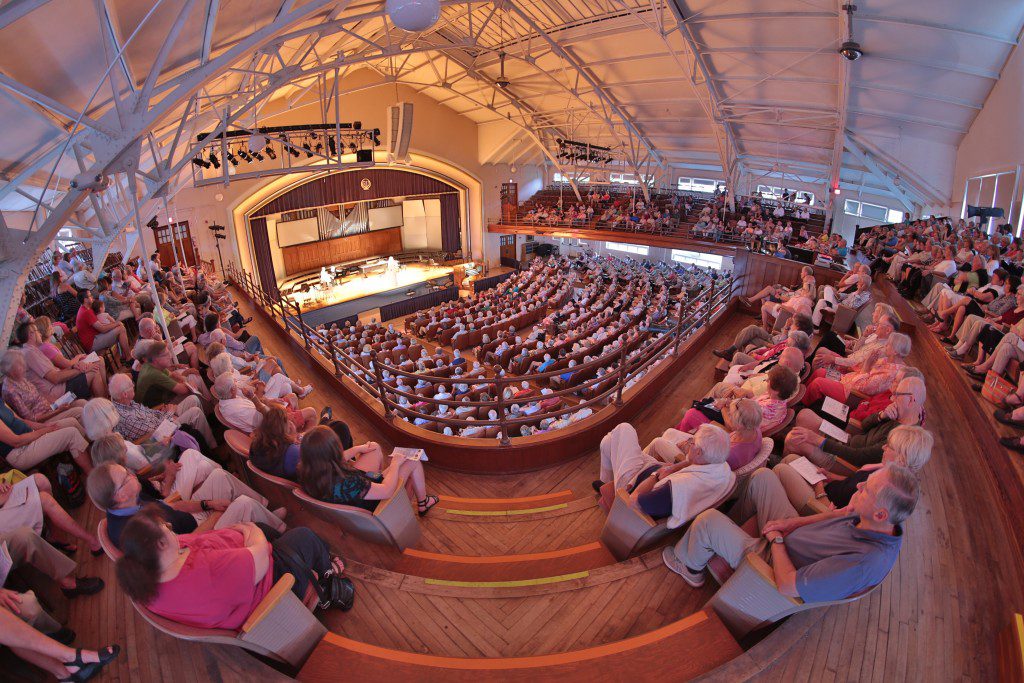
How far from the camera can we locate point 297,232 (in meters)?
21.2

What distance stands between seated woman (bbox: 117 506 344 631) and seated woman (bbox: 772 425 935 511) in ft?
8.76

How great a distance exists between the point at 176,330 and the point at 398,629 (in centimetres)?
542

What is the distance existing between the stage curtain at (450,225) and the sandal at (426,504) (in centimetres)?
2144

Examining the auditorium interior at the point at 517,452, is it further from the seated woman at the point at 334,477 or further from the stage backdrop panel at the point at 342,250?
the stage backdrop panel at the point at 342,250

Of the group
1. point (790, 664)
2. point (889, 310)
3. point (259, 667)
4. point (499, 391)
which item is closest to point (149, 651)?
point (259, 667)

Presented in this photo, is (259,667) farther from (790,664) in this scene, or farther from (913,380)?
(913,380)

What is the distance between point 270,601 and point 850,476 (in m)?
3.05

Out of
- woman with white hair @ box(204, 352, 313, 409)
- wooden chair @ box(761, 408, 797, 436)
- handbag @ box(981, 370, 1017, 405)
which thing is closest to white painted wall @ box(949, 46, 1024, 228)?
handbag @ box(981, 370, 1017, 405)

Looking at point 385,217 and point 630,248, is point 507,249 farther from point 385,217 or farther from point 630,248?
point 630,248

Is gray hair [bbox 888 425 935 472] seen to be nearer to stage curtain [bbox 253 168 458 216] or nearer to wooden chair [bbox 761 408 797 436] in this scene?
wooden chair [bbox 761 408 797 436]

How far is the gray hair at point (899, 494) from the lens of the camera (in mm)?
1841

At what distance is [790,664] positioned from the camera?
6.66ft

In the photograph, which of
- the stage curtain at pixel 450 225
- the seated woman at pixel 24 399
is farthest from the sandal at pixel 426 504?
the stage curtain at pixel 450 225

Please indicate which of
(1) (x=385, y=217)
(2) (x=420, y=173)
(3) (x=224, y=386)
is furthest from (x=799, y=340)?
(1) (x=385, y=217)
